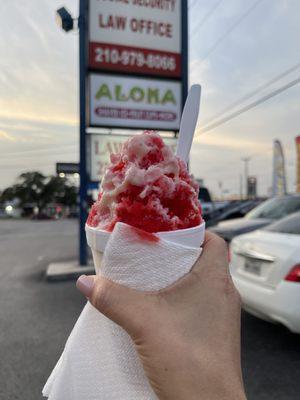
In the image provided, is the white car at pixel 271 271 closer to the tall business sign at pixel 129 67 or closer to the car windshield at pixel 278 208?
the car windshield at pixel 278 208

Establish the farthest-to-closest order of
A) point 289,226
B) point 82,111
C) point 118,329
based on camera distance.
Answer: point 82,111
point 289,226
point 118,329

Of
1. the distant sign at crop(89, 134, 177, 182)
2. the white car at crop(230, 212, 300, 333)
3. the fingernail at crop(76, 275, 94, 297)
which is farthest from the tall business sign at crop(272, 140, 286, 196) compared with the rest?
the fingernail at crop(76, 275, 94, 297)

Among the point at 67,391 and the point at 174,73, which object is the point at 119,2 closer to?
the point at 174,73

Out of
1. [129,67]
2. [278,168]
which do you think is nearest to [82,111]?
[129,67]

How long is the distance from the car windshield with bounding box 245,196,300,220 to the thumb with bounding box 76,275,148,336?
693cm

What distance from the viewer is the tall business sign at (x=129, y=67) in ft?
28.0

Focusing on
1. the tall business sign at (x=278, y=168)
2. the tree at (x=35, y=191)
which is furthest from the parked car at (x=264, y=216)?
the tree at (x=35, y=191)

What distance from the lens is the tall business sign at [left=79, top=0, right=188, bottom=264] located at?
854cm

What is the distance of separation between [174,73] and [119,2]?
2.02 meters

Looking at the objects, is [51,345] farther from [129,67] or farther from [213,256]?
[129,67]

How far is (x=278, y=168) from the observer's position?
101 ft

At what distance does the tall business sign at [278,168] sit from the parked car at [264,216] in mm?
23249

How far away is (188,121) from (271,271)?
Answer: 3.12 meters

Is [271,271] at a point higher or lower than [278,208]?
lower
